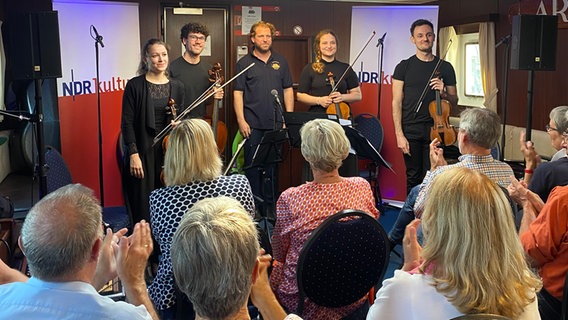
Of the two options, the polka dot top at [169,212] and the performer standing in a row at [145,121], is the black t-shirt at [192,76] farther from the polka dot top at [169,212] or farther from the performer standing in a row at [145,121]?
the polka dot top at [169,212]

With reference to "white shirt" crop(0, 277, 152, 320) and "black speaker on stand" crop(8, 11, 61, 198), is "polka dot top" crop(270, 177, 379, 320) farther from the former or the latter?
"black speaker on stand" crop(8, 11, 61, 198)

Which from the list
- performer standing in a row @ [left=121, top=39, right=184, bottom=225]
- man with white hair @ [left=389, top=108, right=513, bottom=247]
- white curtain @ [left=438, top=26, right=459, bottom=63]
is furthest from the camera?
white curtain @ [left=438, top=26, right=459, bottom=63]

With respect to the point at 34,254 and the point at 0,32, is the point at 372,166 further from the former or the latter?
the point at 34,254

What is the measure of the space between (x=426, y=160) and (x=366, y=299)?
8.70ft

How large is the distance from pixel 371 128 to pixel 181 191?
10.7ft

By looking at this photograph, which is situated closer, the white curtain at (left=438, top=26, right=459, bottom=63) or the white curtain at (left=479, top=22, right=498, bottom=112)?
the white curtain at (left=479, top=22, right=498, bottom=112)

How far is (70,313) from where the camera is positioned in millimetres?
1353

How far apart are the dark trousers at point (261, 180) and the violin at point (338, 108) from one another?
610mm

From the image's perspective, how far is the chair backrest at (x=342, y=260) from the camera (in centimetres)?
219

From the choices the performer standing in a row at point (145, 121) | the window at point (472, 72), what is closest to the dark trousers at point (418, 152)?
the performer standing in a row at point (145, 121)

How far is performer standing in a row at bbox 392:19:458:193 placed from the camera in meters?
4.93

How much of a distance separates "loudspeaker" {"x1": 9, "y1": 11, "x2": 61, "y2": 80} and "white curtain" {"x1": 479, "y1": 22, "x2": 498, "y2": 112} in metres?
4.41

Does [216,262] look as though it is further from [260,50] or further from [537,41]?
[537,41]

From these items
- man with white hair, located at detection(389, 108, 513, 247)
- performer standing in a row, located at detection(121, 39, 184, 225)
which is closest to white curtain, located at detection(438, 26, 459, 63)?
performer standing in a row, located at detection(121, 39, 184, 225)
